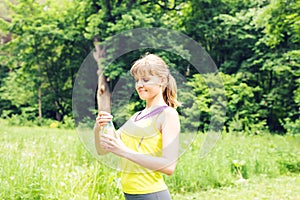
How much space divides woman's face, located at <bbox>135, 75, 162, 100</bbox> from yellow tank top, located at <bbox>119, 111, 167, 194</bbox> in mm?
96

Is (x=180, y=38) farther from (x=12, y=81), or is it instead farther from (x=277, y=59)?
(x=12, y=81)

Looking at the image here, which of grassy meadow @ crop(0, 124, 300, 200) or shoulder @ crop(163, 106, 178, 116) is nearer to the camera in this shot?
shoulder @ crop(163, 106, 178, 116)

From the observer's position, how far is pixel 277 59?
13164 mm

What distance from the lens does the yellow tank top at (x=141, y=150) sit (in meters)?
1.54

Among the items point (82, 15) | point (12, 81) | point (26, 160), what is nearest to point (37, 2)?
point (82, 15)

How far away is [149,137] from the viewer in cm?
154

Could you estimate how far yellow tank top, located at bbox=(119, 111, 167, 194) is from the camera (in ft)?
5.05

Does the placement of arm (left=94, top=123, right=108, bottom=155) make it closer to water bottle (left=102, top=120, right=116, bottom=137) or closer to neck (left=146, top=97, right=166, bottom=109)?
water bottle (left=102, top=120, right=116, bottom=137)

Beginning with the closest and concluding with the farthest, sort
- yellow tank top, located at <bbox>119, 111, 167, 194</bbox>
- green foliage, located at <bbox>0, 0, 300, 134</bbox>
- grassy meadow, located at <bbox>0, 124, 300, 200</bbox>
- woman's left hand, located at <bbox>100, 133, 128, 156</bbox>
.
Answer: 1. woman's left hand, located at <bbox>100, 133, 128, 156</bbox>
2. yellow tank top, located at <bbox>119, 111, 167, 194</bbox>
3. grassy meadow, located at <bbox>0, 124, 300, 200</bbox>
4. green foliage, located at <bbox>0, 0, 300, 134</bbox>

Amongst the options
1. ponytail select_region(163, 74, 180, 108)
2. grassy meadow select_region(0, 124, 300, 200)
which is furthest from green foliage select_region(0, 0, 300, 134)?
ponytail select_region(163, 74, 180, 108)

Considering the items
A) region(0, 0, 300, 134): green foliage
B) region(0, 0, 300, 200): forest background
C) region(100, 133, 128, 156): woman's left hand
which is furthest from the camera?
region(0, 0, 300, 134): green foliage

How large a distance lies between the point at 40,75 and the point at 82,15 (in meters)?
3.21

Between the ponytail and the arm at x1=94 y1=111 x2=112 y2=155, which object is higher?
the ponytail

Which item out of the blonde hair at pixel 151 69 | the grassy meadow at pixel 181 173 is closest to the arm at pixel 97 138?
the blonde hair at pixel 151 69
